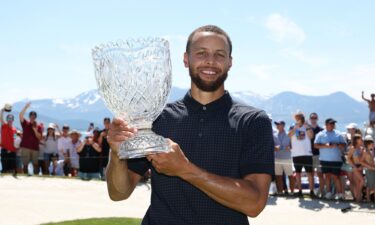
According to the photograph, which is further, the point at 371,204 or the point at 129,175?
the point at 371,204

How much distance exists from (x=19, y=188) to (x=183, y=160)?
41.2 feet

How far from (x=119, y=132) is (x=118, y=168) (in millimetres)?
366

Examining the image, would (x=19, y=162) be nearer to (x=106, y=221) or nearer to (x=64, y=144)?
(x=64, y=144)

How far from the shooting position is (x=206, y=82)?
8.68 feet

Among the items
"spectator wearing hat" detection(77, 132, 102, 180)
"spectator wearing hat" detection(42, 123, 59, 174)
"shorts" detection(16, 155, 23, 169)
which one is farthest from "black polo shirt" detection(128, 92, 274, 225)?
"shorts" detection(16, 155, 23, 169)

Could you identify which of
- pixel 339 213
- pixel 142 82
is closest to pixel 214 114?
pixel 142 82

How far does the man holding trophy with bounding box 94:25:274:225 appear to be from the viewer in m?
2.48

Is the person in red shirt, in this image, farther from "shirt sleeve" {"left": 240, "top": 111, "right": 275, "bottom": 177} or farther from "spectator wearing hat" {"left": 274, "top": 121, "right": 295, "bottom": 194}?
"shirt sleeve" {"left": 240, "top": 111, "right": 275, "bottom": 177}

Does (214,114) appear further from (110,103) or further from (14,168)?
(14,168)

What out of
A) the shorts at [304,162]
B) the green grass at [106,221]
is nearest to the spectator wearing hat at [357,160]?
the shorts at [304,162]

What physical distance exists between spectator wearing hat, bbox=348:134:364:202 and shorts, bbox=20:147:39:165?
873 cm

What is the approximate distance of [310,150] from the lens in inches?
490

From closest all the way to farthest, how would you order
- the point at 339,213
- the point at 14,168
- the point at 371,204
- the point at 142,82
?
the point at 142,82
the point at 339,213
the point at 371,204
the point at 14,168

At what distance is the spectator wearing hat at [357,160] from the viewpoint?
11.6 meters
